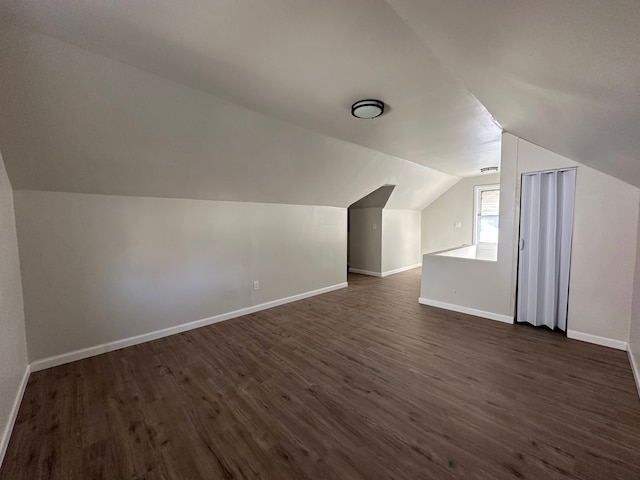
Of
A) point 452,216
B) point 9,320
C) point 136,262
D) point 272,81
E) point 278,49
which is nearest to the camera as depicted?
point 278,49

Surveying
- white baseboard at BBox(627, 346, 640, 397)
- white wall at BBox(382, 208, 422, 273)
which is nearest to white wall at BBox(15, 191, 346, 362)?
white wall at BBox(382, 208, 422, 273)

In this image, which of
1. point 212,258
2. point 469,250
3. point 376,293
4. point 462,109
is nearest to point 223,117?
point 212,258

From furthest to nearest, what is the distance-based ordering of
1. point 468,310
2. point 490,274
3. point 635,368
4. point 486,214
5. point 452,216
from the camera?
point 452,216 → point 486,214 → point 468,310 → point 490,274 → point 635,368

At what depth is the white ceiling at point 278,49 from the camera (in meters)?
1.37

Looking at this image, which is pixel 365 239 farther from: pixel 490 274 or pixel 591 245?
pixel 591 245

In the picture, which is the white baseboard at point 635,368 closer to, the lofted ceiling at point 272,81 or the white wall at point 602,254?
the white wall at point 602,254

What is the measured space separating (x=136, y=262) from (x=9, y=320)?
1.07m

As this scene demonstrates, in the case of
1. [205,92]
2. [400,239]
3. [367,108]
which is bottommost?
[400,239]

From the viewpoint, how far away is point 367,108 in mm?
2420

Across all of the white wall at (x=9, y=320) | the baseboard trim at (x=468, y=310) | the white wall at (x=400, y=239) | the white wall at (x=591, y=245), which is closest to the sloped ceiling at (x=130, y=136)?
the white wall at (x=9, y=320)

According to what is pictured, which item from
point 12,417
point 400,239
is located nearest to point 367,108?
point 12,417

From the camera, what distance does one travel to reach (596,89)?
3.37 feet

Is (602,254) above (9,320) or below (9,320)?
above

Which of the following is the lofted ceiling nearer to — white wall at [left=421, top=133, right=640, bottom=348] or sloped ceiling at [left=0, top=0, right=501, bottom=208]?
sloped ceiling at [left=0, top=0, right=501, bottom=208]
